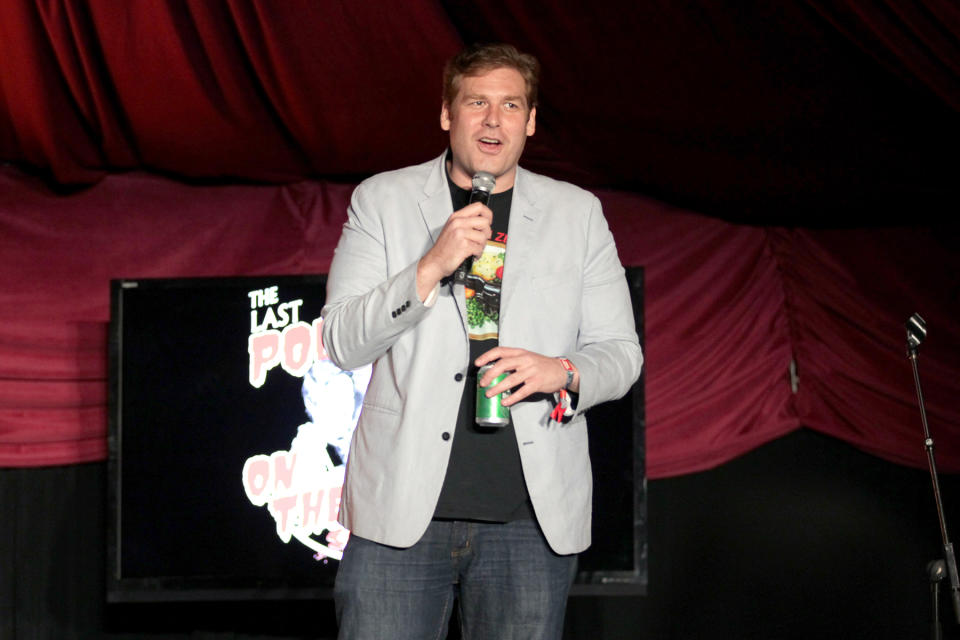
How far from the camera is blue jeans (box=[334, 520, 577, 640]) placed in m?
1.69

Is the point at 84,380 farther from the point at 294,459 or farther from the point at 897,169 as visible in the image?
the point at 897,169

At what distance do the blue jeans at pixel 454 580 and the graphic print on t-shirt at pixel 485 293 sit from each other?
31 centimetres

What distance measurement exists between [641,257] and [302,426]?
4.48ft

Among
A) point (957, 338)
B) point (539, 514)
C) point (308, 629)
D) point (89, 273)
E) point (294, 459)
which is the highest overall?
point (89, 273)

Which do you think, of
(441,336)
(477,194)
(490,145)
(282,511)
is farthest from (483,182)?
(282,511)

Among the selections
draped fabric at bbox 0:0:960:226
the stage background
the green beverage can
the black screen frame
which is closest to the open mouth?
the green beverage can

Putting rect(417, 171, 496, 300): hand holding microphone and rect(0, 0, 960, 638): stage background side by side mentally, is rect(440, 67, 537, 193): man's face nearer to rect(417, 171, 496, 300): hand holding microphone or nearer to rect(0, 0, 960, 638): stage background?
rect(417, 171, 496, 300): hand holding microphone

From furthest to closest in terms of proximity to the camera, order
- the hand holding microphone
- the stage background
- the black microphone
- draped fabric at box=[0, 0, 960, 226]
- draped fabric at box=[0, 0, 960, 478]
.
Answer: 1. the stage background
2. draped fabric at box=[0, 0, 960, 478]
3. draped fabric at box=[0, 0, 960, 226]
4. the black microphone
5. the hand holding microphone

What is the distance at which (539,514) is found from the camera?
173 centimetres

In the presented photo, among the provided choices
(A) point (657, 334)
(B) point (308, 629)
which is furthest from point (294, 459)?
(A) point (657, 334)

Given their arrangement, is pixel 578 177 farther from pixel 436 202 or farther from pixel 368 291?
pixel 368 291

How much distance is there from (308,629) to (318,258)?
1331 mm

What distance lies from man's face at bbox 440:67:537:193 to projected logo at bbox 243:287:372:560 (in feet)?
5.99

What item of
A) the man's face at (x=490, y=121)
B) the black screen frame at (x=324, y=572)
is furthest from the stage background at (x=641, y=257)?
the man's face at (x=490, y=121)
